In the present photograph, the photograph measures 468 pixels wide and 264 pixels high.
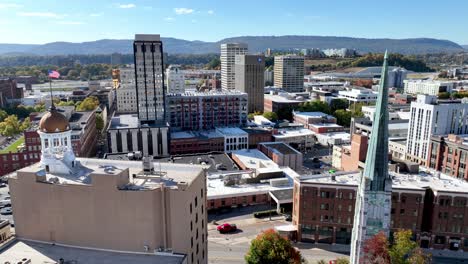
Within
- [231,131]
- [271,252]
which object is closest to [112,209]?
[271,252]

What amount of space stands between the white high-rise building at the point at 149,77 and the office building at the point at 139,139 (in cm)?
790

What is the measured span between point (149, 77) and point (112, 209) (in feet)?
262

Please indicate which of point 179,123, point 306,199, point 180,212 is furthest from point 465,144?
point 179,123

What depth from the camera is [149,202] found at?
3055cm

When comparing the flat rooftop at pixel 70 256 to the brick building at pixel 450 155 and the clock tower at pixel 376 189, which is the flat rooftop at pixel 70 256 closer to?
the clock tower at pixel 376 189

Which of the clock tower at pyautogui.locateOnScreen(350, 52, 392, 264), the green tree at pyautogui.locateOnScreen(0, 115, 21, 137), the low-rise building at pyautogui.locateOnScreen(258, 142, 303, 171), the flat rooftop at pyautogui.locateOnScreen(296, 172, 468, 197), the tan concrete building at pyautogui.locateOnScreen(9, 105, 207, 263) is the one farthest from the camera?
the green tree at pyautogui.locateOnScreen(0, 115, 21, 137)

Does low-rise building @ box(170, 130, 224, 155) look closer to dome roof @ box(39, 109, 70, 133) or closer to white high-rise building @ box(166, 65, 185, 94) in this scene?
dome roof @ box(39, 109, 70, 133)

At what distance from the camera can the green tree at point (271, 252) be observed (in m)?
39.2

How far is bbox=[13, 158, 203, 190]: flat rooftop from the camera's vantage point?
32.5 meters

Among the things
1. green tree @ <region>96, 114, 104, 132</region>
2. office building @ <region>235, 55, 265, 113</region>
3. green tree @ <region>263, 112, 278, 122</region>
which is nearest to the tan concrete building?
green tree @ <region>96, 114, 104, 132</region>

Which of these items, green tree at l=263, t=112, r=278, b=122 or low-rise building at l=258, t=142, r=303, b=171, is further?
green tree at l=263, t=112, r=278, b=122

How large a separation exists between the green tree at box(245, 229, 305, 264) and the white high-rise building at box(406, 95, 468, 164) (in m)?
56.0

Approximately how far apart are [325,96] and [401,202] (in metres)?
125

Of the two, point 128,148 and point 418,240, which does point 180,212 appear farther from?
point 128,148
